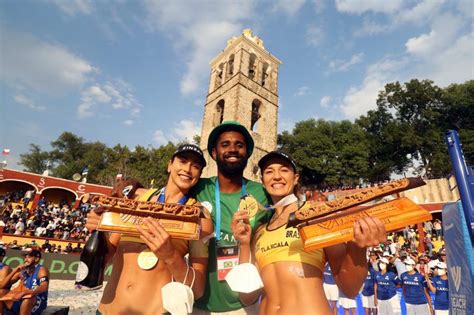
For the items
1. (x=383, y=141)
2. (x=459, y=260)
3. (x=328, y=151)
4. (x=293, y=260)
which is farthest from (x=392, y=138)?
(x=293, y=260)

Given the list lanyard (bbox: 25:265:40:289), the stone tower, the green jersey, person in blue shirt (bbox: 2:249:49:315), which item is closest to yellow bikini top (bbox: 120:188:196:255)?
the green jersey

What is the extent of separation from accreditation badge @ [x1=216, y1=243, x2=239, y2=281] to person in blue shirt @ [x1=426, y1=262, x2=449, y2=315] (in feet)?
26.4

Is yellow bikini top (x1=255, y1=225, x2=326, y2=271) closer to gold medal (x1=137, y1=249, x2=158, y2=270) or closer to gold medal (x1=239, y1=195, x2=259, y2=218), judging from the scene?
gold medal (x1=239, y1=195, x2=259, y2=218)

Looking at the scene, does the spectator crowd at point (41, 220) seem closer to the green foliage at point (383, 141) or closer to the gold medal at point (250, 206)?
the green foliage at point (383, 141)

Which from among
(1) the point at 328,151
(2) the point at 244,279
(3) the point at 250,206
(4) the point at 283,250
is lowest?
(2) the point at 244,279

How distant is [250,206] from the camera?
2795 millimetres

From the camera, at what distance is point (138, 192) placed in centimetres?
303

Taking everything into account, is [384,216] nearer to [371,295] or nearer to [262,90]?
[371,295]

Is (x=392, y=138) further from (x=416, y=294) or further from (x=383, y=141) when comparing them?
(x=416, y=294)

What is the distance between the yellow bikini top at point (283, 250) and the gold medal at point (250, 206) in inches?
9.3

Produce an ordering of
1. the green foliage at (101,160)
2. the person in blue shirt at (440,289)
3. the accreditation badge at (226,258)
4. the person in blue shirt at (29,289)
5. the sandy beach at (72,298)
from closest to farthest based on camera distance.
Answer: the accreditation badge at (226,258)
the person in blue shirt at (29,289)
the person in blue shirt at (440,289)
the sandy beach at (72,298)
the green foliage at (101,160)

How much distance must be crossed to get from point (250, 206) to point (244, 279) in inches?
31.6

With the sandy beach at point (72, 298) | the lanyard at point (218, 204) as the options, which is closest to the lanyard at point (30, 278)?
the sandy beach at point (72, 298)

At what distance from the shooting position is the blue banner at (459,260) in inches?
143
